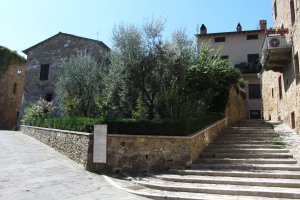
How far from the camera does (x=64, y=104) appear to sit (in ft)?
56.7

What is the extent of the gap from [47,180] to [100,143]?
7.42ft

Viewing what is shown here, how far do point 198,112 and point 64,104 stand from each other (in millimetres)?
7529

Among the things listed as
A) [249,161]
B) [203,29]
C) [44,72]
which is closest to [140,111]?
[249,161]

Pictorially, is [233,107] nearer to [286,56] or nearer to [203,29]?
[286,56]

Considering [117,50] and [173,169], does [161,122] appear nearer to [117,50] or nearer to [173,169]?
[173,169]

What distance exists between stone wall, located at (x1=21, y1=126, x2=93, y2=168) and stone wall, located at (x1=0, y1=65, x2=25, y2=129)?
53.8 feet

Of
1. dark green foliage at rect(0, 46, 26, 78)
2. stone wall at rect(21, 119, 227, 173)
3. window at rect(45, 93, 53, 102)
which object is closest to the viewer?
stone wall at rect(21, 119, 227, 173)

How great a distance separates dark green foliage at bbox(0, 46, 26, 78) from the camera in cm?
2889

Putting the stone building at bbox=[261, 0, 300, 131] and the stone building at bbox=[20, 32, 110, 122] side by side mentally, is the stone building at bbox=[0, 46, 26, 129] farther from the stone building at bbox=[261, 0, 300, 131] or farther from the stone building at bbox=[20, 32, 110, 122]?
the stone building at bbox=[261, 0, 300, 131]

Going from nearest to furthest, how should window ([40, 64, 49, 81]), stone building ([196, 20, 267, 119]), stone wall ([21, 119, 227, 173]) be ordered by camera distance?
stone wall ([21, 119, 227, 173])
window ([40, 64, 49, 81])
stone building ([196, 20, 267, 119])

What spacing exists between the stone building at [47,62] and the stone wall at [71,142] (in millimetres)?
7940

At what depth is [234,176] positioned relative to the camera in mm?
9242

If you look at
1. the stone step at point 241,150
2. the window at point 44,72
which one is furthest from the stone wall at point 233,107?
the window at point 44,72

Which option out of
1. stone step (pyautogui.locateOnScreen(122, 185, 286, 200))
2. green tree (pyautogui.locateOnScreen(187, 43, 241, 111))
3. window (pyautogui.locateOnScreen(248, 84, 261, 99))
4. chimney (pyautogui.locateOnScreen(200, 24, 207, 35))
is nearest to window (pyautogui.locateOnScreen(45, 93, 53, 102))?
green tree (pyautogui.locateOnScreen(187, 43, 241, 111))
